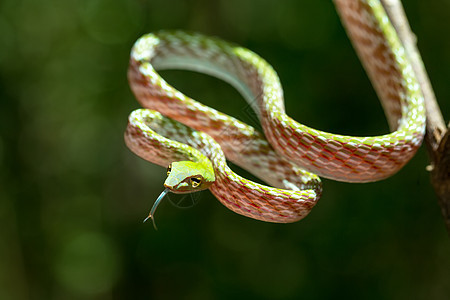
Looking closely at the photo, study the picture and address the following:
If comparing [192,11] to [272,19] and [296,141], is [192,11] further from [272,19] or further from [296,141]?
[296,141]

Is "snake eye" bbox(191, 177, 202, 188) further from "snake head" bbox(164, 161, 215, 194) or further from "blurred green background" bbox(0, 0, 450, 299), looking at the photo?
"blurred green background" bbox(0, 0, 450, 299)

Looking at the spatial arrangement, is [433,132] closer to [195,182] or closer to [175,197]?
[195,182]

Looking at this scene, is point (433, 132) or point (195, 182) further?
point (433, 132)

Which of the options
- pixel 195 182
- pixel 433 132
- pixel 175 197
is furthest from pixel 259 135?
pixel 175 197

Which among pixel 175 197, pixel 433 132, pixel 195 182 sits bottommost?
pixel 175 197

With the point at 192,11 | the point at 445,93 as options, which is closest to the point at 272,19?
the point at 192,11

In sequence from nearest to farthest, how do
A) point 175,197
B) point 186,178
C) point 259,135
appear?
point 186,178
point 259,135
point 175,197
